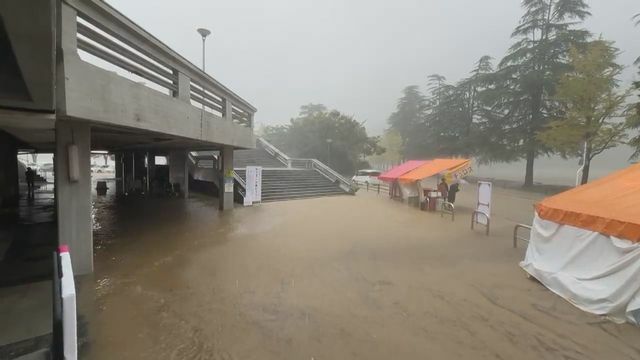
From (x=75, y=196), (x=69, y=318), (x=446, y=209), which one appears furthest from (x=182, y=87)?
(x=446, y=209)

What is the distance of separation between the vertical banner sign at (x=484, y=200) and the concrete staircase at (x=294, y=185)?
1102cm

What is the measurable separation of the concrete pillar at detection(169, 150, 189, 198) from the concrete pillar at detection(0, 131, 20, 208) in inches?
278

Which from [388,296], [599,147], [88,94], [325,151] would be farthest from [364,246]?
[325,151]

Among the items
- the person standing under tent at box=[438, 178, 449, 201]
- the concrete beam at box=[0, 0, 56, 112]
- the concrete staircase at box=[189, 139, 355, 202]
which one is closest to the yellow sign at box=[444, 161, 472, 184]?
the person standing under tent at box=[438, 178, 449, 201]

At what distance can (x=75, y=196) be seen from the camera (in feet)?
20.7

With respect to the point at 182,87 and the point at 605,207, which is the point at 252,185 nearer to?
the point at 182,87

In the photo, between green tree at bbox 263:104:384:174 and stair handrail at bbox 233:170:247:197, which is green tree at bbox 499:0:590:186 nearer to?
green tree at bbox 263:104:384:174

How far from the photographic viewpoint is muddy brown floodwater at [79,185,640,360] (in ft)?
13.6

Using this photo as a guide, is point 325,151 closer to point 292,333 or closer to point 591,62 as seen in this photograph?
point 591,62

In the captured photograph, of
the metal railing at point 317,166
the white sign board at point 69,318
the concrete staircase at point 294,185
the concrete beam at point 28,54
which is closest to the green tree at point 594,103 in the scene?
the metal railing at point 317,166

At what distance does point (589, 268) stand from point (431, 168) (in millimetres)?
11639

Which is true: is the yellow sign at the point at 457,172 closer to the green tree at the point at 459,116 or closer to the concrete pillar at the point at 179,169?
the concrete pillar at the point at 179,169

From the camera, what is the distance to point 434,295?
5.88 m

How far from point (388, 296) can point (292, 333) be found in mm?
2047
